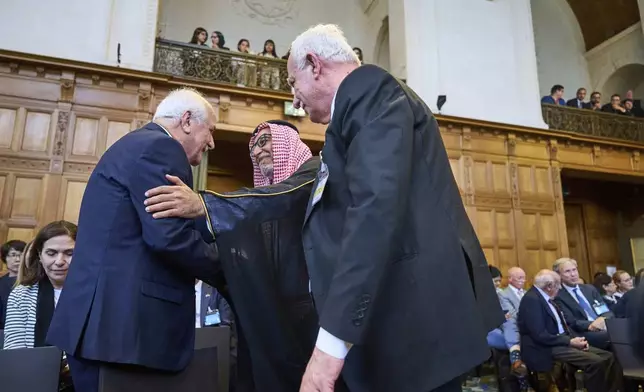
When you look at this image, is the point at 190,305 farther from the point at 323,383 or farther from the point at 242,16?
the point at 242,16

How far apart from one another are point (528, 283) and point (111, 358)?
8.05 m

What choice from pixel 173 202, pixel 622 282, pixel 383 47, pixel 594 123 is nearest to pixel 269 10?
pixel 383 47

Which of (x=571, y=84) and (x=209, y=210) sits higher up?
(x=571, y=84)

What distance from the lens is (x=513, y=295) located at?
5.39 m

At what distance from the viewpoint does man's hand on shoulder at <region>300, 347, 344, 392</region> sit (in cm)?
95

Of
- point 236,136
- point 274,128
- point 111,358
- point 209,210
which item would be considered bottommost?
point 111,358

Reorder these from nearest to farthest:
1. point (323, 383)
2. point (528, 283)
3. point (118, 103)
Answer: point (323, 383) → point (118, 103) → point (528, 283)

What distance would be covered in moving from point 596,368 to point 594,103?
7.73 m

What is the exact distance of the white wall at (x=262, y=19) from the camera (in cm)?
911

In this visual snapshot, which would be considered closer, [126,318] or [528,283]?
[126,318]

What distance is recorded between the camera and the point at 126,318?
138cm

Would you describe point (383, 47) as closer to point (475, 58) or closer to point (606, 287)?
point (475, 58)

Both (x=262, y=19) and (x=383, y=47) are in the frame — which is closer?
(x=262, y=19)

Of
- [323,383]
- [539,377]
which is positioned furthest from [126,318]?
[539,377]
